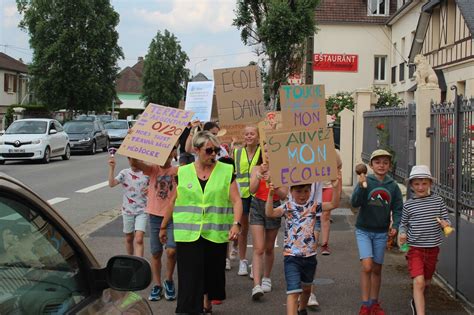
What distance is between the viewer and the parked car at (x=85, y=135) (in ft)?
96.0

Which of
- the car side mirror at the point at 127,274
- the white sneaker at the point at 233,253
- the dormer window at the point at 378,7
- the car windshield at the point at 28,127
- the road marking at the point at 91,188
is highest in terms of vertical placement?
the dormer window at the point at 378,7

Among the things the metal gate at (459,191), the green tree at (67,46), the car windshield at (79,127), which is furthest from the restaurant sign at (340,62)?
the metal gate at (459,191)

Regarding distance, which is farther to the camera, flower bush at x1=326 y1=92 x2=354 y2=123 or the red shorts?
flower bush at x1=326 y1=92 x2=354 y2=123

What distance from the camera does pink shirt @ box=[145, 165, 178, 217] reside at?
20.5 ft

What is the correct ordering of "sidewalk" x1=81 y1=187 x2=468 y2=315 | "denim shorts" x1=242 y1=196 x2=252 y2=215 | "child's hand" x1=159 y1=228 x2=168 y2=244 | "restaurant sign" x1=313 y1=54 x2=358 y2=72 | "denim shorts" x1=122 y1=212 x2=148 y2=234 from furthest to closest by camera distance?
"restaurant sign" x1=313 y1=54 x2=358 y2=72 < "denim shorts" x1=242 y1=196 x2=252 y2=215 < "denim shorts" x1=122 y1=212 x2=148 y2=234 < "sidewalk" x1=81 y1=187 x2=468 y2=315 < "child's hand" x1=159 y1=228 x2=168 y2=244

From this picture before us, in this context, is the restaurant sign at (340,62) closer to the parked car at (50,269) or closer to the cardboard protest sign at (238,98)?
the cardboard protest sign at (238,98)

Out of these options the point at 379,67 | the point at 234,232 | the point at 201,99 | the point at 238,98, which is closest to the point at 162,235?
the point at 234,232

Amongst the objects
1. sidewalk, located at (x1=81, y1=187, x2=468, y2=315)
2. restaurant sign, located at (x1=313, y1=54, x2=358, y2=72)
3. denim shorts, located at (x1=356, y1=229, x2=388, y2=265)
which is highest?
restaurant sign, located at (x1=313, y1=54, x2=358, y2=72)

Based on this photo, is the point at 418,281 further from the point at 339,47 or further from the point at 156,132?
the point at 339,47

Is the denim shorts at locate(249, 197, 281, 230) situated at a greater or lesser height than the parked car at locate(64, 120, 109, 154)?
lesser

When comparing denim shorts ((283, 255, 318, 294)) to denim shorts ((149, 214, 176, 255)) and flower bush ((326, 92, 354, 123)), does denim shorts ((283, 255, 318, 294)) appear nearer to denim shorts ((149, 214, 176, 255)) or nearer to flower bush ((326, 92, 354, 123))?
denim shorts ((149, 214, 176, 255))

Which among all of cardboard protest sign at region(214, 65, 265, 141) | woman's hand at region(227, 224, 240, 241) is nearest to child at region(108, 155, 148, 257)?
woman's hand at region(227, 224, 240, 241)

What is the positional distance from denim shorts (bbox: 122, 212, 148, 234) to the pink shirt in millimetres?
289

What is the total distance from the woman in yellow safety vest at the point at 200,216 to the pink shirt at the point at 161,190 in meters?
0.82
